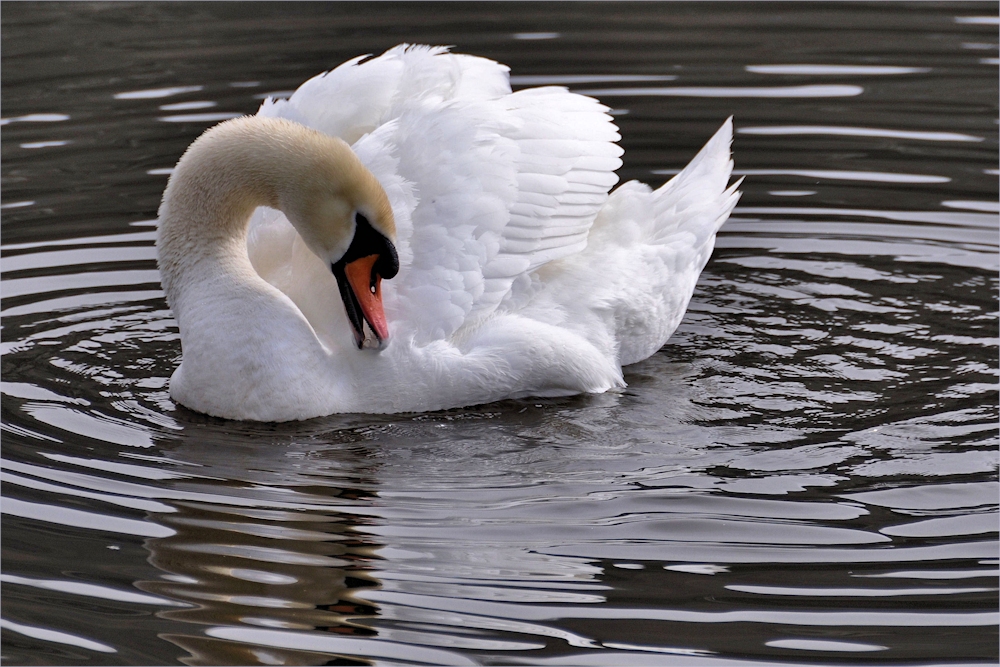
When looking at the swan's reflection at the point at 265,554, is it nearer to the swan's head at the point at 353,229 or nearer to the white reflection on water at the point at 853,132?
the swan's head at the point at 353,229

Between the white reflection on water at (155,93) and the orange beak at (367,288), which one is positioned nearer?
the orange beak at (367,288)

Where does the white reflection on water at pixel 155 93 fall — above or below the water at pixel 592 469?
above

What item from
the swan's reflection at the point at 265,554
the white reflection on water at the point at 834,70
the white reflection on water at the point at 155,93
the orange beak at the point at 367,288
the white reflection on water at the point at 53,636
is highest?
the white reflection on water at the point at 834,70

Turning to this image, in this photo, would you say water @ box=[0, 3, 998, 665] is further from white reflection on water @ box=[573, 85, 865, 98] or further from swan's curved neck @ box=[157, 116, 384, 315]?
white reflection on water @ box=[573, 85, 865, 98]

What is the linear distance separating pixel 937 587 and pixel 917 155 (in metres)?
6.10

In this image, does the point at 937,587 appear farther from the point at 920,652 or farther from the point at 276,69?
the point at 276,69

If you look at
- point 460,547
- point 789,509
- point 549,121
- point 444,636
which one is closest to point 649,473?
point 789,509

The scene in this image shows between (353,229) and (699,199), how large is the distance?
2252 mm

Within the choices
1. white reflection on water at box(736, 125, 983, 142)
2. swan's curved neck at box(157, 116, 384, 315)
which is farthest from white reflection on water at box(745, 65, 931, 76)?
swan's curved neck at box(157, 116, 384, 315)

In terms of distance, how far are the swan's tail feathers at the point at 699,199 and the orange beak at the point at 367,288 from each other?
1.80m

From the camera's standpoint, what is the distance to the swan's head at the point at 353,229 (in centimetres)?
603

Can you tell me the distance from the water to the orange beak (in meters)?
0.47

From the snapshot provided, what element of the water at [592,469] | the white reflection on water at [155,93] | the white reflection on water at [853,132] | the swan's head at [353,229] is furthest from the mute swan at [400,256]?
the white reflection on water at [155,93]

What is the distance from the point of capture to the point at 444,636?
4.45 meters
